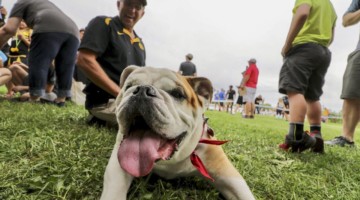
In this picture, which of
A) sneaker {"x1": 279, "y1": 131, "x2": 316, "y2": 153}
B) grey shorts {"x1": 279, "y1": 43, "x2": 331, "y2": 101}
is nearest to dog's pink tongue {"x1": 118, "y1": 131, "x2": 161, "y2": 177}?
sneaker {"x1": 279, "y1": 131, "x2": 316, "y2": 153}

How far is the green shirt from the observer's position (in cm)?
351

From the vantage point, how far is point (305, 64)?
340 cm

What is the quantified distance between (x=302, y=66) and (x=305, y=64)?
2.0 inches

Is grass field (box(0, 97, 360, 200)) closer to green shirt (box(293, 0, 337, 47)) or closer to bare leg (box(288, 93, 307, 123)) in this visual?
bare leg (box(288, 93, 307, 123))

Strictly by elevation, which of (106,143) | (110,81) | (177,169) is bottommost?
(106,143)

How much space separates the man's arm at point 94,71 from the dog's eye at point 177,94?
1334 mm

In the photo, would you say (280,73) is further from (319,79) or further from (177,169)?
(177,169)

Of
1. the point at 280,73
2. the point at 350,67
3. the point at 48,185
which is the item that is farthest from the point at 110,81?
the point at 350,67

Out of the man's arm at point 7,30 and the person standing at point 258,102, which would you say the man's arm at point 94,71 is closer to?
the man's arm at point 7,30

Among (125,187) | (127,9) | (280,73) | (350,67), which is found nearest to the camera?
(125,187)

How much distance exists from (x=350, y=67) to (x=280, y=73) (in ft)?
3.76

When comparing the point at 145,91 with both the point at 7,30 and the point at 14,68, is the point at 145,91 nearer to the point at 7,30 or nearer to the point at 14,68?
the point at 7,30

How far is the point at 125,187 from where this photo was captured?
155cm

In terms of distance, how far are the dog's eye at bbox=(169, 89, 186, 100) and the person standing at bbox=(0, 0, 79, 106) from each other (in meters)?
3.68
